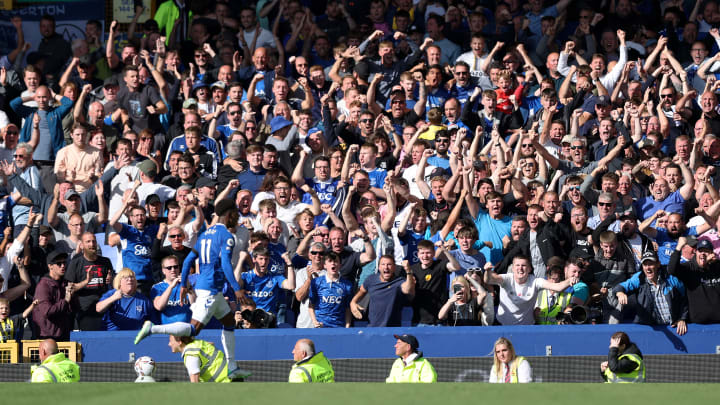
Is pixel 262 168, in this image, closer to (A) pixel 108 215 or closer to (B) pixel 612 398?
(A) pixel 108 215

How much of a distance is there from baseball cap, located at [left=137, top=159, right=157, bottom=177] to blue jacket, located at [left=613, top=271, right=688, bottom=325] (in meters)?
5.88

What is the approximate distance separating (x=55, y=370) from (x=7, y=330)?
2.00 metres

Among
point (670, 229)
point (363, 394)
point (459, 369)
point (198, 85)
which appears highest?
point (198, 85)

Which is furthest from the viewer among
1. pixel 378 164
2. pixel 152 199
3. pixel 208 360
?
pixel 378 164

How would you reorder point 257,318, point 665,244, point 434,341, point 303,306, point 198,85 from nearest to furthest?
point 434,341 → point 257,318 → point 303,306 → point 665,244 → point 198,85

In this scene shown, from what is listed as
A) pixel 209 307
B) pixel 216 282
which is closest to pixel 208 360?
pixel 209 307

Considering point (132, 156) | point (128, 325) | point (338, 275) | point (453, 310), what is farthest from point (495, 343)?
point (132, 156)

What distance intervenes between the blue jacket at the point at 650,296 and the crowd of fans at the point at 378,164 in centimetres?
2

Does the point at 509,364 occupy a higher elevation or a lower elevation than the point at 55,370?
higher

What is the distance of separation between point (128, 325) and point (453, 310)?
353 cm

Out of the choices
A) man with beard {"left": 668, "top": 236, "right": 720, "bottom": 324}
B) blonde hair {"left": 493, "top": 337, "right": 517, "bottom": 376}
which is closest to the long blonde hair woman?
blonde hair {"left": 493, "top": 337, "right": 517, "bottom": 376}

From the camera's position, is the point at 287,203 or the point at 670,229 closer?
the point at 670,229

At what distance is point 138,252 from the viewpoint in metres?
12.3

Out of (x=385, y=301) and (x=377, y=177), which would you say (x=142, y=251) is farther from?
(x=377, y=177)
